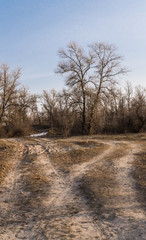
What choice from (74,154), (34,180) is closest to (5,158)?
(74,154)

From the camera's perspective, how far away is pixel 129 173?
29.8ft

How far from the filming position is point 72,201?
21.0 feet

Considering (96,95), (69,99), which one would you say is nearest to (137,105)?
(96,95)

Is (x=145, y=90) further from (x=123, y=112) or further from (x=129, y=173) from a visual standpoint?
(x=129, y=173)

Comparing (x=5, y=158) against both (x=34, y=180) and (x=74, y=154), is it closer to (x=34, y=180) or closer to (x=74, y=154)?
(x=74, y=154)

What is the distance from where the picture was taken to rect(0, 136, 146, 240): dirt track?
4688 millimetres

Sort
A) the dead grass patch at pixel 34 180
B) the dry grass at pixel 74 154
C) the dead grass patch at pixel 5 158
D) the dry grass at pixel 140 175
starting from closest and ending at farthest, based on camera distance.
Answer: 1. the dry grass at pixel 140 175
2. the dead grass patch at pixel 34 180
3. the dead grass patch at pixel 5 158
4. the dry grass at pixel 74 154

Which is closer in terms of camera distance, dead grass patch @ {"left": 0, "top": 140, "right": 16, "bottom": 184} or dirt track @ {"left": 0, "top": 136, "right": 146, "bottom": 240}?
dirt track @ {"left": 0, "top": 136, "right": 146, "bottom": 240}

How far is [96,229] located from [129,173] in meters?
4.76

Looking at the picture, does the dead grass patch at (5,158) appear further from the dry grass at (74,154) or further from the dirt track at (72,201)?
the dry grass at (74,154)

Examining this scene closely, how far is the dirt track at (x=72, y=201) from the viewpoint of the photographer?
469 cm

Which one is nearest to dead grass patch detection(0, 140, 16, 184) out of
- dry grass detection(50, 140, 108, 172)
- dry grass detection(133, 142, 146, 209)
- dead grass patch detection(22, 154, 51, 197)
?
dead grass patch detection(22, 154, 51, 197)

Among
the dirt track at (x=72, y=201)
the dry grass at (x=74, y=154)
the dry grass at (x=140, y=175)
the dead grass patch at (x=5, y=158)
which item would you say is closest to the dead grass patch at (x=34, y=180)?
the dirt track at (x=72, y=201)

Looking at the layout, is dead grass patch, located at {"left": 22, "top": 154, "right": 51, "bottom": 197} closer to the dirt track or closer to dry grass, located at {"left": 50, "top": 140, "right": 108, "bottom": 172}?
the dirt track
